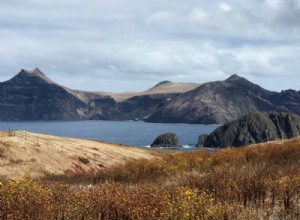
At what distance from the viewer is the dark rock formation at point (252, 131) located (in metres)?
134

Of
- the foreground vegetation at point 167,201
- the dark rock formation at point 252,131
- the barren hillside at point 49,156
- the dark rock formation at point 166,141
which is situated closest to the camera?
the foreground vegetation at point 167,201

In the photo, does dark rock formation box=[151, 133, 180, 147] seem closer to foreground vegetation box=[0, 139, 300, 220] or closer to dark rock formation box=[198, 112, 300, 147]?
dark rock formation box=[198, 112, 300, 147]

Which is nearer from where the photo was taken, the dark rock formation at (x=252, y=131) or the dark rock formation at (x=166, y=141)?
the dark rock formation at (x=252, y=131)

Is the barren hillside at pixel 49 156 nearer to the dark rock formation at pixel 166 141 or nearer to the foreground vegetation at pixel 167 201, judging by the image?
the foreground vegetation at pixel 167 201

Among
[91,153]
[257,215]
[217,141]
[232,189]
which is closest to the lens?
[257,215]

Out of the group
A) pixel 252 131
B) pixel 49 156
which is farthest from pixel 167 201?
pixel 252 131

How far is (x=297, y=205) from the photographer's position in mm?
12500

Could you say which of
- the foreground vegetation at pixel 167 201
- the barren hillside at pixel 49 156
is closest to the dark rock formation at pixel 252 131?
the barren hillside at pixel 49 156

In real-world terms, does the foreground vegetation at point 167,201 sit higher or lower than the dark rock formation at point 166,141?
higher

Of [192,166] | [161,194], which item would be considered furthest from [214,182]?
[192,166]

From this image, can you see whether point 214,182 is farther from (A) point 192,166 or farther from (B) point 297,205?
(A) point 192,166

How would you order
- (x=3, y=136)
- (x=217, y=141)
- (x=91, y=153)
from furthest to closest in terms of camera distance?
(x=217, y=141) < (x=91, y=153) < (x=3, y=136)

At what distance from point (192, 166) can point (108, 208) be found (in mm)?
13373

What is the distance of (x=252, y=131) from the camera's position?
13700 centimetres
